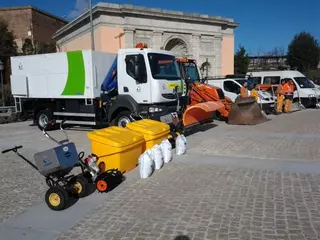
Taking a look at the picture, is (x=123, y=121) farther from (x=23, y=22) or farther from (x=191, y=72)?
(x=23, y=22)

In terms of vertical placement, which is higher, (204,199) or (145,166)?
(145,166)

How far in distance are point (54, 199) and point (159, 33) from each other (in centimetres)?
3017

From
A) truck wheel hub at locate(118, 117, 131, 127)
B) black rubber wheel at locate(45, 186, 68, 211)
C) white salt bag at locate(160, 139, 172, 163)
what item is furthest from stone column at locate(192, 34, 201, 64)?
black rubber wheel at locate(45, 186, 68, 211)

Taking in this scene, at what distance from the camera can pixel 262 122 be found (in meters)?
14.9

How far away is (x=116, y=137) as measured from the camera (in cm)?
709

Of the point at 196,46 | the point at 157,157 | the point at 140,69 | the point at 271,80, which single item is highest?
the point at 196,46

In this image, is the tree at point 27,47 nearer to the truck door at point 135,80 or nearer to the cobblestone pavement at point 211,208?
the truck door at point 135,80

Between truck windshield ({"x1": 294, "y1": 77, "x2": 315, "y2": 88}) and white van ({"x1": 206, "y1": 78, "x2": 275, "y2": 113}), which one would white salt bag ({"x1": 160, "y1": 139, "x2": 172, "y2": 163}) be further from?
truck windshield ({"x1": 294, "y1": 77, "x2": 315, "y2": 88})

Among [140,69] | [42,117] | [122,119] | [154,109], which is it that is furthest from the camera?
[42,117]

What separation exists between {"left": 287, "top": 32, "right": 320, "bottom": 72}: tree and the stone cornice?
22.1 meters

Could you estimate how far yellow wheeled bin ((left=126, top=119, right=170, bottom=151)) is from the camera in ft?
26.4

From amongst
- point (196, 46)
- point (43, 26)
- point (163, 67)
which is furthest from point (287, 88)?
point (43, 26)

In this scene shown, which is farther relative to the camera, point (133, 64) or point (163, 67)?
point (163, 67)

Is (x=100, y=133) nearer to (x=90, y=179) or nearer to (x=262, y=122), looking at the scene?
(x=90, y=179)
